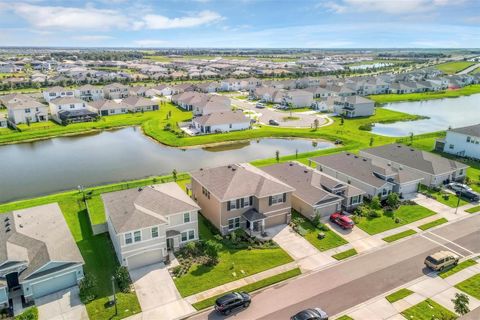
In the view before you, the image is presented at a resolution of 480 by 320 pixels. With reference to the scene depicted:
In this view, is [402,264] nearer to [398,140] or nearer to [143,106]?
[398,140]

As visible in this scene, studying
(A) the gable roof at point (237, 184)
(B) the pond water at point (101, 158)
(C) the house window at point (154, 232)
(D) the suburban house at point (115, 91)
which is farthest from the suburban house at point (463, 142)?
(D) the suburban house at point (115, 91)

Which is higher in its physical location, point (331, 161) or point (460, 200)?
point (331, 161)

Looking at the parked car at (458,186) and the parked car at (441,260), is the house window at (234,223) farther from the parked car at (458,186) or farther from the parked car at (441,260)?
the parked car at (458,186)

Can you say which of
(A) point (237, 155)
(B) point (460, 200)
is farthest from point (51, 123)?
(B) point (460, 200)

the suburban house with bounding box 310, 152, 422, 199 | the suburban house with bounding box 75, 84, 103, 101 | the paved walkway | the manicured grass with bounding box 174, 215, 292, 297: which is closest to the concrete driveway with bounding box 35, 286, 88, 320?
the manicured grass with bounding box 174, 215, 292, 297

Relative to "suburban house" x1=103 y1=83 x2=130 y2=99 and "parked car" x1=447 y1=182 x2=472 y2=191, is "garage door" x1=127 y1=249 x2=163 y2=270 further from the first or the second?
"suburban house" x1=103 y1=83 x2=130 y2=99

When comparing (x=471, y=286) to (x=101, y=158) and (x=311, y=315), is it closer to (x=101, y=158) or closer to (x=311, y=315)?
(x=311, y=315)

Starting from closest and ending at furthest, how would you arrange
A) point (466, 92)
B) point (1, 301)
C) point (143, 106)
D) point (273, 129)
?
1. point (1, 301)
2. point (273, 129)
3. point (143, 106)
4. point (466, 92)

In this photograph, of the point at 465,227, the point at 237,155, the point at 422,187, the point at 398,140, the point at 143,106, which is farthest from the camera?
the point at 143,106
